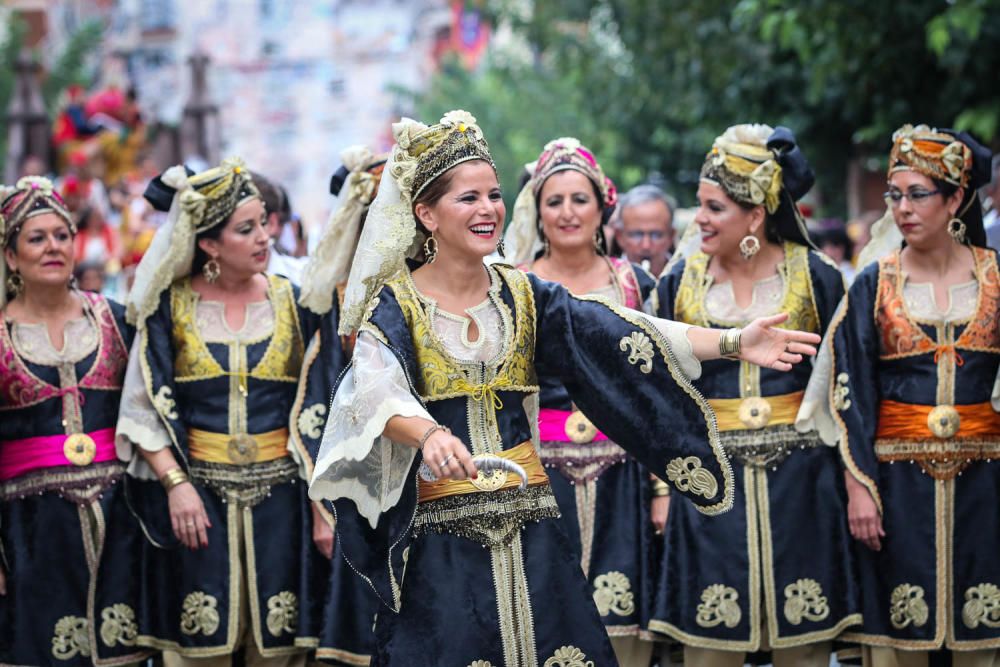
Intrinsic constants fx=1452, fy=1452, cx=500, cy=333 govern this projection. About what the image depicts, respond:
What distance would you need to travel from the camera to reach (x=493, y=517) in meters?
4.22

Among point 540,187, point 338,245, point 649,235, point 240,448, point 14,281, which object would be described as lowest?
point 240,448

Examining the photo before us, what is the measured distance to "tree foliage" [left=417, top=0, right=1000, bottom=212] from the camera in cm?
943

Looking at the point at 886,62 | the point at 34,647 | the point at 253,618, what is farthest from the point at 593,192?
the point at 886,62

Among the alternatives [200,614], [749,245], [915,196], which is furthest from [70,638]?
[915,196]

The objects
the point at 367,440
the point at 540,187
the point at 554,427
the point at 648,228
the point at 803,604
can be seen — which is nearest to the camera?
the point at 367,440

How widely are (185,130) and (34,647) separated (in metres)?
18.2

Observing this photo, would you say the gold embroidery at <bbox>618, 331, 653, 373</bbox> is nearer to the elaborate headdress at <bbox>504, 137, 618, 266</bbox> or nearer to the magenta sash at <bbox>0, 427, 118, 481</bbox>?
the elaborate headdress at <bbox>504, 137, 618, 266</bbox>

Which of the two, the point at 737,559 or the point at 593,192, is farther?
the point at 593,192

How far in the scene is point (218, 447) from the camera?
5844mm

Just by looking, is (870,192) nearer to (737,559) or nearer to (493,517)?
(737,559)

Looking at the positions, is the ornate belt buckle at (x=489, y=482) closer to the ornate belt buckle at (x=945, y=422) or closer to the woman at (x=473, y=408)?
the woman at (x=473, y=408)

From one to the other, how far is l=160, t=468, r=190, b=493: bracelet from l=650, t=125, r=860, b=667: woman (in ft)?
6.40

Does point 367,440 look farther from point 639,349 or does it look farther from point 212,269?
point 212,269

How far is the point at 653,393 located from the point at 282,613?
2.23 m
